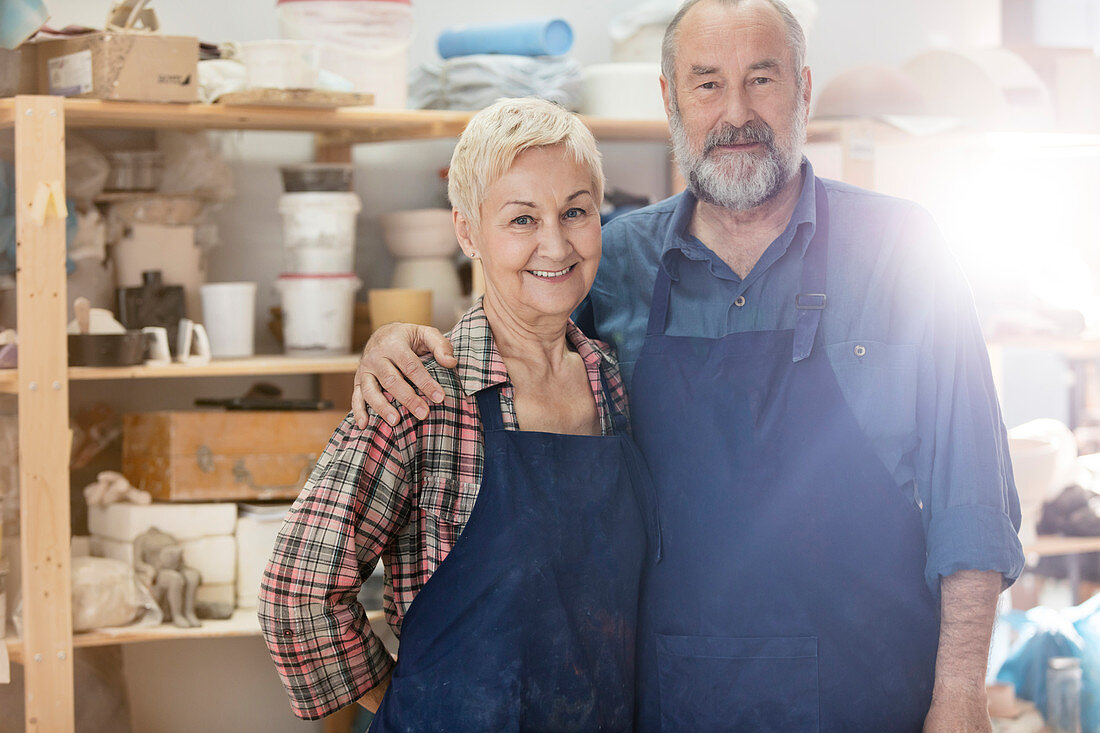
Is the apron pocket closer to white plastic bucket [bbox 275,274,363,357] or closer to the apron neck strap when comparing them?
the apron neck strap

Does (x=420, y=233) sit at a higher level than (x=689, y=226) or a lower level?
higher

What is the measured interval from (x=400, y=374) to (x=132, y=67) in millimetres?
1471

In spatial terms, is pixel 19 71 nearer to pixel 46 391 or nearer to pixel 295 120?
pixel 295 120

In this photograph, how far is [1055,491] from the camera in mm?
3549

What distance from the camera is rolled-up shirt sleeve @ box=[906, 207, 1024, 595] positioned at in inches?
62.7

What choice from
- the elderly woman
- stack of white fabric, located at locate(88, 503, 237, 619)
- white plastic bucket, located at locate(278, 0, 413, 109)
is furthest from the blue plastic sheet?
white plastic bucket, located at locate(278, 0, 413, 109)

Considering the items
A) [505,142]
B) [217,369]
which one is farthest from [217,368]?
[505,142]

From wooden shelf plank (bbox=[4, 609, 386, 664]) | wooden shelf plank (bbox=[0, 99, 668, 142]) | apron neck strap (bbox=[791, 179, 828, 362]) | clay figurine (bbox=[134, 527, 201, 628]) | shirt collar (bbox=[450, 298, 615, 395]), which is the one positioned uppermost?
wooden shelf plank (bbox=[0, 99, 668, 142])

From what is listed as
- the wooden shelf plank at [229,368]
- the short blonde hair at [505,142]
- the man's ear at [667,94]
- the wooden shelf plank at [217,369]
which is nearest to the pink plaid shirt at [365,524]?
the short blonde hair at [505,142]

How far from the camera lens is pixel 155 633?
8.80ft

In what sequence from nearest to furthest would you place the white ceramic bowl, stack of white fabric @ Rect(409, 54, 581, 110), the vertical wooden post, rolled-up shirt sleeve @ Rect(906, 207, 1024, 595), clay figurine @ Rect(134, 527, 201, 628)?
rolled-up shirt sleeve @ Rect(906, 207, 1024, 595) < the vertical wooden post < clay figurine @ Rect(134, 527, 201, 628) < stack of white fabric @ Rect(409, 54, 581, 110) < the white ceramic bowl

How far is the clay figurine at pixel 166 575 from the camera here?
2742 mm

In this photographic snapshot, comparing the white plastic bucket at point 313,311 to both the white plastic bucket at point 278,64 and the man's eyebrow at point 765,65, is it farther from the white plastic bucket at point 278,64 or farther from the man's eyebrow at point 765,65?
the man's eyebrow at point 765,65

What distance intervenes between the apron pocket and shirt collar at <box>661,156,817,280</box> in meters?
0.60
